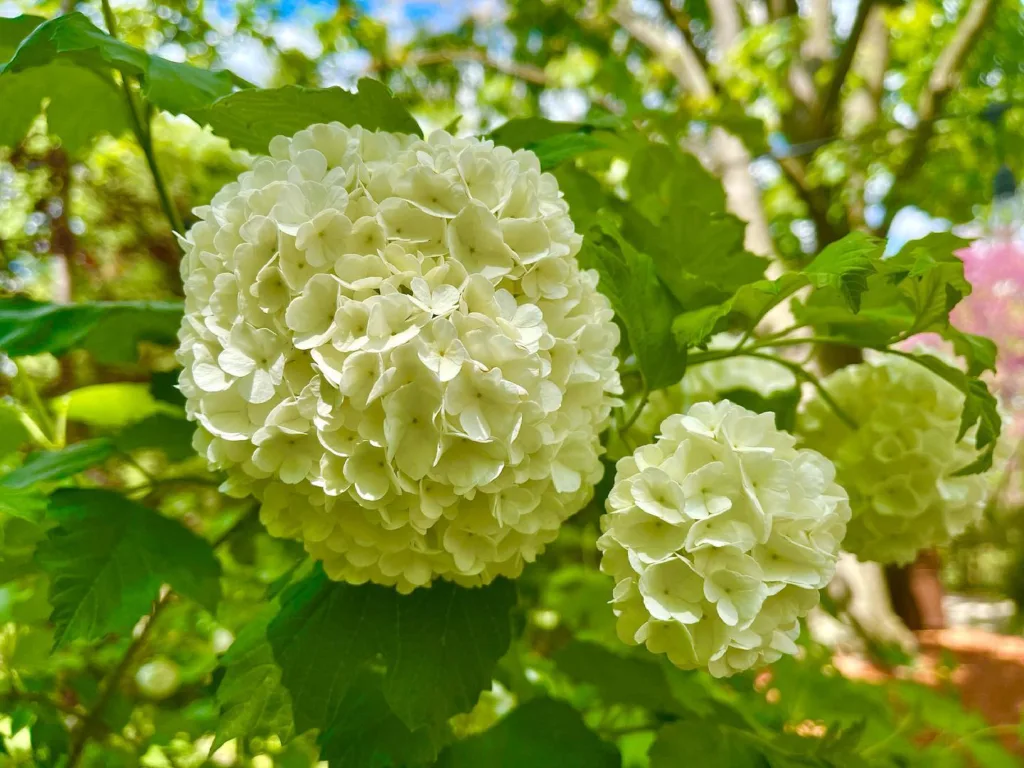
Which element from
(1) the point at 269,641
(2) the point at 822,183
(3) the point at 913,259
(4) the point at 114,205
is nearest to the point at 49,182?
(4) the point at 114,205

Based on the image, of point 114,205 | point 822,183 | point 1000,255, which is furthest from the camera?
point 1000,255

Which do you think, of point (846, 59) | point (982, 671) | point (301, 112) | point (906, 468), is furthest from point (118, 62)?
point (982, 671)

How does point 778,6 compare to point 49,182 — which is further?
point 778,6

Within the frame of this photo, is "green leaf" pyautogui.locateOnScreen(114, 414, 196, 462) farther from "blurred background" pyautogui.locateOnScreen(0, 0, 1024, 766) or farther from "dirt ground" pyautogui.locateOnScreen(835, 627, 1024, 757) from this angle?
"dirt ground" pyautogui.locateOnScreen(835, 627, 1024, 757)

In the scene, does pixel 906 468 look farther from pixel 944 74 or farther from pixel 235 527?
pixel 944 74

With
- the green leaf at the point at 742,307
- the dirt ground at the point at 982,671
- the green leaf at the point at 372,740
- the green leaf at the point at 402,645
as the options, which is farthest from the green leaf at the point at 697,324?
the dirt ground at the point at 982,671

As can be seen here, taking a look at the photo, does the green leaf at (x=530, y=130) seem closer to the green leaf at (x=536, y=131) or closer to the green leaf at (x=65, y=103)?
the green leaf at (x=536, y=131)

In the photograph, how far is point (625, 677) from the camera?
0.69m

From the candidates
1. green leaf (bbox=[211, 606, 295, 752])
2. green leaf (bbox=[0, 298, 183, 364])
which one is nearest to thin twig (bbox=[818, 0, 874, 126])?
green leaf (bbox=[0, 298, 183, 364])

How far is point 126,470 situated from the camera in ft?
7.06

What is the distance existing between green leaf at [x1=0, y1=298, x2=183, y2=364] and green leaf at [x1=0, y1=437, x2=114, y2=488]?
82 mm

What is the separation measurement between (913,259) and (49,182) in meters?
1.24

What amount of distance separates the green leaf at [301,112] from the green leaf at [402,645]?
316mm

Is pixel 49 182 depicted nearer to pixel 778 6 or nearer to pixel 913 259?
pixel 913 259
